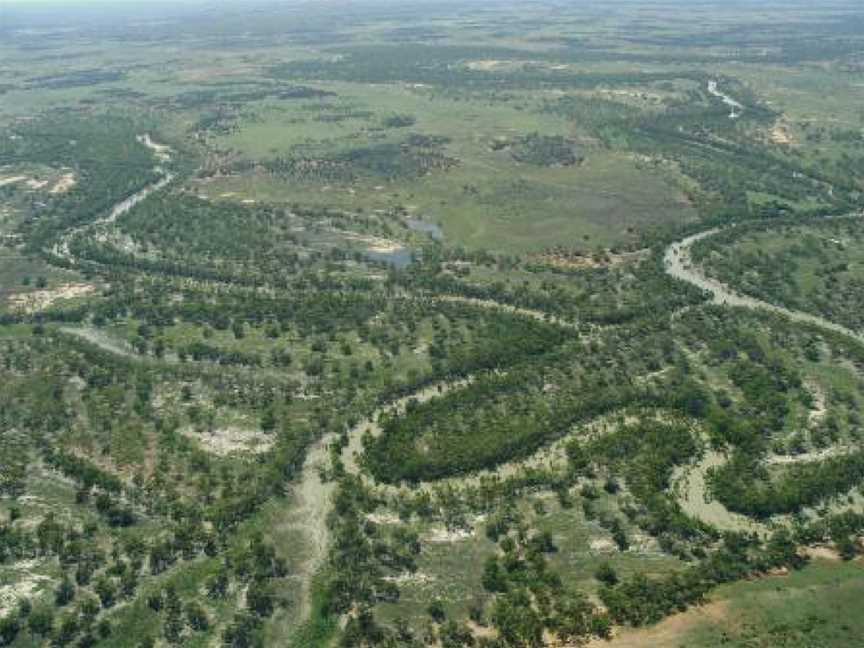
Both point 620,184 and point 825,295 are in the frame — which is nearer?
point 825,295

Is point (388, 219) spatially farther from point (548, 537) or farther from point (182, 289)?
point (548, 537)

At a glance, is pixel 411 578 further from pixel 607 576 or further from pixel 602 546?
pixel 602 546

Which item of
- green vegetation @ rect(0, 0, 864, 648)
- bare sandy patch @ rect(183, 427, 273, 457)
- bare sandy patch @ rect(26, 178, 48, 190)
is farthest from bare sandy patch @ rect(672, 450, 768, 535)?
bare sandy patch @ rect(26, 178, 48, 190)

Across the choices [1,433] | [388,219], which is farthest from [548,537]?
[388,219]

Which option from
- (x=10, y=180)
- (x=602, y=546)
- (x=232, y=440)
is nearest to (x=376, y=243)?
(x=232, y=440)

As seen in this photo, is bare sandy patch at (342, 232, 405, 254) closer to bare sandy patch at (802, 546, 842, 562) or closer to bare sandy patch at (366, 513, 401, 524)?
bare sandy patch at (366, 513, 401, 524)

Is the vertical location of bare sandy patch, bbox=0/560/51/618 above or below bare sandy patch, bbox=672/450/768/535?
above
